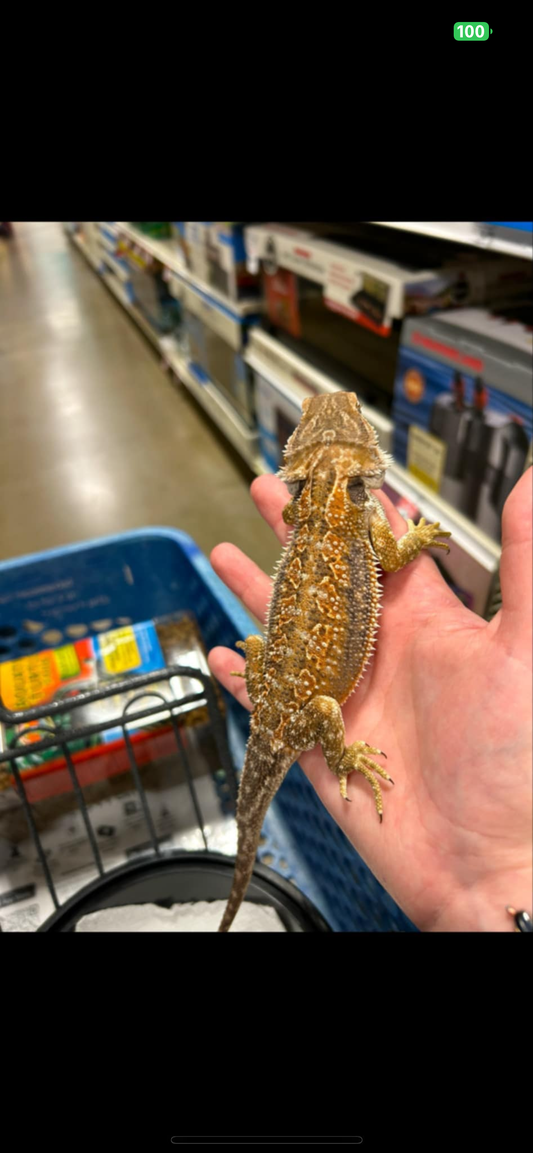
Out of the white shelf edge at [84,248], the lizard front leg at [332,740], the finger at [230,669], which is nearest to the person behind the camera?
the lizard front leg at [332,740]

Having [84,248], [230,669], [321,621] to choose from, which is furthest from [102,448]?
[84,248]

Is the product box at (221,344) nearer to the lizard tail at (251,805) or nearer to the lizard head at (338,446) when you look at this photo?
the lizard head at (338,446)

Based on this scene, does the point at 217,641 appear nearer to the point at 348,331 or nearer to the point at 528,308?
the point at 528,308

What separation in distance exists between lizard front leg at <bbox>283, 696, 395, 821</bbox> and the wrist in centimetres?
20

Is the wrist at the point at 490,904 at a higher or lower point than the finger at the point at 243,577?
lower

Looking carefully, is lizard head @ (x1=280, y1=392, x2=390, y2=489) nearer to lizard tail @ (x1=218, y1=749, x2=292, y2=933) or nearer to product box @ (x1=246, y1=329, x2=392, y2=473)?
lizard tail @ (x1=218, y1=749, x2=292, y2=933)

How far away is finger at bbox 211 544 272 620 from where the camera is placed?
170cm

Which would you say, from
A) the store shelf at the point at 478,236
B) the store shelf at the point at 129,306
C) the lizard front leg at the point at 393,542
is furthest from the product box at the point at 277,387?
the store shelf at the point at 129,306

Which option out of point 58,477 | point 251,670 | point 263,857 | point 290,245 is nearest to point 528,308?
point 290,245

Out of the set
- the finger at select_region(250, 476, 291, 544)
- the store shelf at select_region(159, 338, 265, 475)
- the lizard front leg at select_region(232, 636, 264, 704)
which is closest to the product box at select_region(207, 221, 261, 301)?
the store shelf at select_region(159, 338, 265, 475)

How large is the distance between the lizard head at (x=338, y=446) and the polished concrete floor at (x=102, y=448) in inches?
56.4

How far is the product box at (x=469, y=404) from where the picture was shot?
5.07 ft

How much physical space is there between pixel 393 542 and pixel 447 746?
44 centimetres

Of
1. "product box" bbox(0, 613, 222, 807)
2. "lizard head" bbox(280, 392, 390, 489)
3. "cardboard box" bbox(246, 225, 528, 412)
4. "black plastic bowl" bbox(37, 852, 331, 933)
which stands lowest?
"black plastic bowl" bbox(37, 852, 331, 933)
